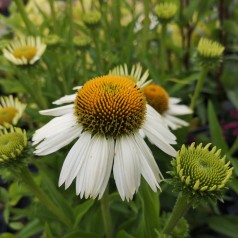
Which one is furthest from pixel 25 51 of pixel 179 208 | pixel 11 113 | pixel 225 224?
pixel 225 224

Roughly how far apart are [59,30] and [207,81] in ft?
1.88

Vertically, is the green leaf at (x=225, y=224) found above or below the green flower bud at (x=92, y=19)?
below

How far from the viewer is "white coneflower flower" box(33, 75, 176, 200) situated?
467 mm

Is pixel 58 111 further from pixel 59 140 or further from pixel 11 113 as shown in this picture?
pixel 11 113

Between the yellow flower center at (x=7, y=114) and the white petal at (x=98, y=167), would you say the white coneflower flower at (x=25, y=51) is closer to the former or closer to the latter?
the yellow flower center at (x=7, y=114)

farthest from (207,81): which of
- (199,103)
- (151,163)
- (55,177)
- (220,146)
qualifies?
(151,163)

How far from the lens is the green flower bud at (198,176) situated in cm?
45

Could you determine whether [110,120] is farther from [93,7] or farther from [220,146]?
[93,7]

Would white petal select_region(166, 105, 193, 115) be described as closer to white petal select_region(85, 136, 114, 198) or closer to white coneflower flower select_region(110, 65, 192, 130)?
white coneflower flower select_region(110, 65, 192, 130)

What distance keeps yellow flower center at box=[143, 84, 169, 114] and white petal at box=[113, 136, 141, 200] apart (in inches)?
11.4

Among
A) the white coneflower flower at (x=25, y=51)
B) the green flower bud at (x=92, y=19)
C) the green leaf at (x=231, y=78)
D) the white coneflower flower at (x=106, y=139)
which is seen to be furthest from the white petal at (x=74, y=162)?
the green leaf at (x=231, y=78)

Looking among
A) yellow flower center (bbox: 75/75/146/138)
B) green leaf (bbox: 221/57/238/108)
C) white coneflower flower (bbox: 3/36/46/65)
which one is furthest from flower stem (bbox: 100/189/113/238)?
green leaf (bbox: 221/57/238/108)

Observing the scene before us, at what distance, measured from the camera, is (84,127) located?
0.51 metres

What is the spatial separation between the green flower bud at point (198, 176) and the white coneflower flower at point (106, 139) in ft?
0.11
